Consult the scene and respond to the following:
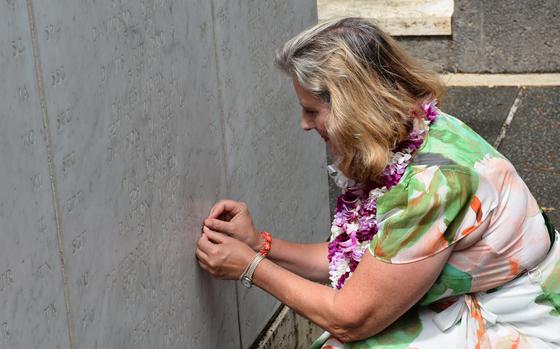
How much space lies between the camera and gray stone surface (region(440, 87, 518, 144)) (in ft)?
21.0

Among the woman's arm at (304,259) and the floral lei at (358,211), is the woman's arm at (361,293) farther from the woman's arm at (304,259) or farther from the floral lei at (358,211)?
the woman's arm at (304,259)

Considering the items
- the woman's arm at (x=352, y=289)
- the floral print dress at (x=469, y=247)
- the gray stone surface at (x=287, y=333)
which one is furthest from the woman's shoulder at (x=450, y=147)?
the gray stone surface at (x=287, y=333)

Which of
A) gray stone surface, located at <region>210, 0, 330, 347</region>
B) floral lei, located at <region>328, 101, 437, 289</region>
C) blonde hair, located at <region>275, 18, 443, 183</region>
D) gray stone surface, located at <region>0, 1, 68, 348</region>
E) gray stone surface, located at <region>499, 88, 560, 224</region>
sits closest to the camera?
gray stone surface, located at <region>0, 1, 68, 348</region>

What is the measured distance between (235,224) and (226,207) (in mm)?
102

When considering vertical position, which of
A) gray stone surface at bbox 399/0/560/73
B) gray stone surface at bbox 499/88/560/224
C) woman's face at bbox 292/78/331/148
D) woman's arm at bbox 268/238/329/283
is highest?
woman's face at bbox 292/78/331/148

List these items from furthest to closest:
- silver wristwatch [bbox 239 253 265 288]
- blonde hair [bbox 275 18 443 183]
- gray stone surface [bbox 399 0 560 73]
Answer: gray stone surface [bbox 399 0 560 73]
silver wristwatch [bbox 239 253 265 288]
blonde hair [bbox 275 18 443 183]

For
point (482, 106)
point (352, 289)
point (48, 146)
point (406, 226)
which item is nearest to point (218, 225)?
point (352, 289)

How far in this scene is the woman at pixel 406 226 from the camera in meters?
2.63

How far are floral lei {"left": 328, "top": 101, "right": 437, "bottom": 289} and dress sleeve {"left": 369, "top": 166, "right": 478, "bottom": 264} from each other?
7cm

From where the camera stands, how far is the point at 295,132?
418 centimetres

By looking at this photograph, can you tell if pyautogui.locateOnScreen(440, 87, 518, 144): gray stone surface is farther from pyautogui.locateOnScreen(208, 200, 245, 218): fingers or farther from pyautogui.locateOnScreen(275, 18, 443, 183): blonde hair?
pyautogui.locateOnScreen(275, 18, 443, 183): blonde hair

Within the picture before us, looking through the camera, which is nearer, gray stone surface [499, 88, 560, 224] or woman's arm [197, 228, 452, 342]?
woman's arm [197, 228, 452, 342]

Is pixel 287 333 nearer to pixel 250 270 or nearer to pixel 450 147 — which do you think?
pixel 250 270

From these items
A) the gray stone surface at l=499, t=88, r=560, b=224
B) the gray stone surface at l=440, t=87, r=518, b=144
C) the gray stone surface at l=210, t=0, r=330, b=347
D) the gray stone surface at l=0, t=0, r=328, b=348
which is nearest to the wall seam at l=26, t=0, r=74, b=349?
the gray stone surface at l=0, t=0, r=328, b=348
